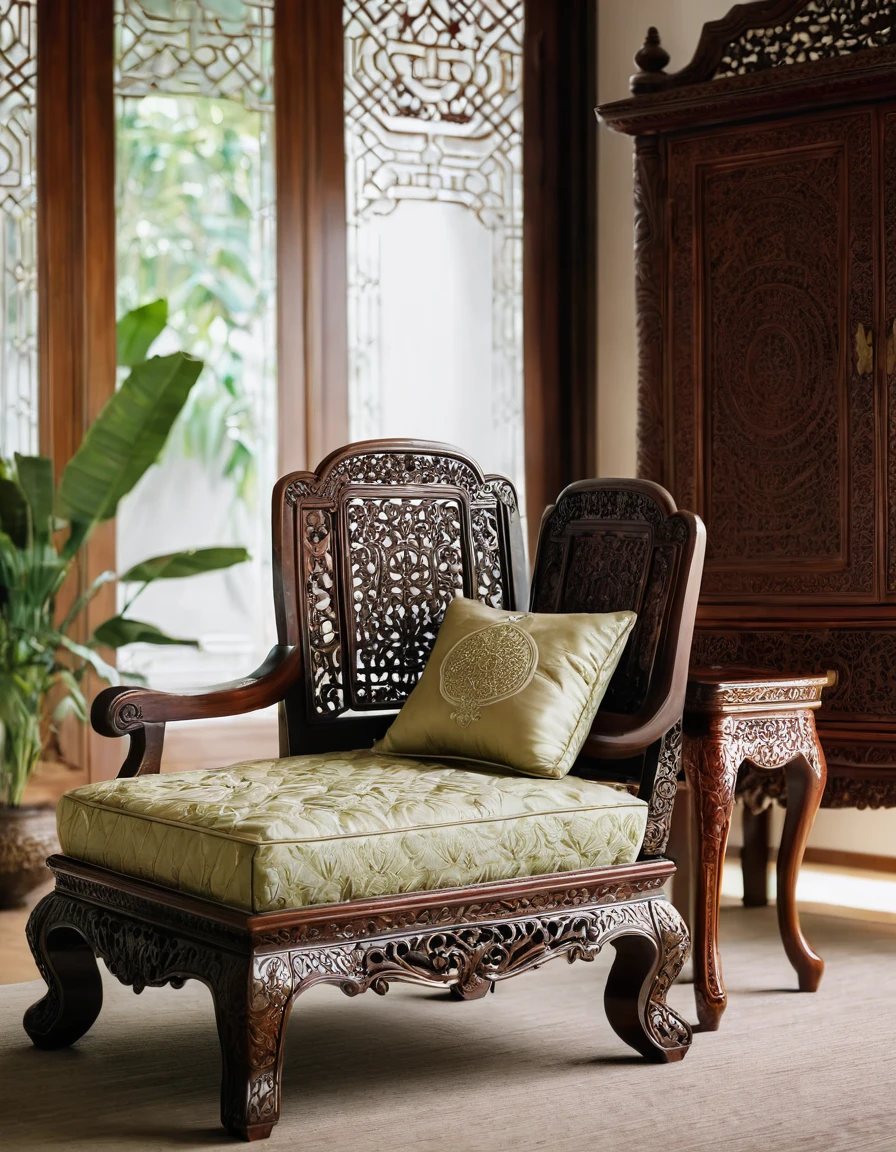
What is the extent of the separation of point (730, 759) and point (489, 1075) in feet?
2.47

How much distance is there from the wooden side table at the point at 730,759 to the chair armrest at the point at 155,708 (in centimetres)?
80

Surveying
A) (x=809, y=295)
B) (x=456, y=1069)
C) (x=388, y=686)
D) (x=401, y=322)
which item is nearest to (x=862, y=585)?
(x=809, y=295)

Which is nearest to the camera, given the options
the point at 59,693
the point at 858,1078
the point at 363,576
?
the point at 858,1078

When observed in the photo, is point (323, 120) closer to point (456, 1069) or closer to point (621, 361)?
point (621, 361)

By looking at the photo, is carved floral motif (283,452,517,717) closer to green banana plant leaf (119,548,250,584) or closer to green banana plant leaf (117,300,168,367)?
green banana plant leaf (119,548,250,584)

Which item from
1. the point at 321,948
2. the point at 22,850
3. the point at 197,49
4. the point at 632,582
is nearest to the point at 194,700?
the point at 321,948

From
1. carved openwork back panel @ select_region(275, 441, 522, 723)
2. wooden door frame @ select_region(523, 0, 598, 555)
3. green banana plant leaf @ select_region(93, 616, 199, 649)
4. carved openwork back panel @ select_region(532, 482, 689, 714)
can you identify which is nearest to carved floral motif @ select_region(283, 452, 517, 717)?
carved openwork back panel @ select_region(275, 441, 522, 723)

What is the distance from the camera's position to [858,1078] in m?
2.48

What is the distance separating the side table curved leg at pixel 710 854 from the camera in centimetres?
277

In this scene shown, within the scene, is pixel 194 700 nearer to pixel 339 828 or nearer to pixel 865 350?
pixel 339 828

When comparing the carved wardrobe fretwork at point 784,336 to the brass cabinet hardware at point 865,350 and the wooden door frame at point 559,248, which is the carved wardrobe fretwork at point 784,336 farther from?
the wooden door frame at point 559,248

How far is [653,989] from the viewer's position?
2557 mm

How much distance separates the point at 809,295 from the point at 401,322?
142 centimetres

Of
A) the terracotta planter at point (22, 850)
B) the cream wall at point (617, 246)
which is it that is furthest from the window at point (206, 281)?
the cream wall at point (617, 246)
